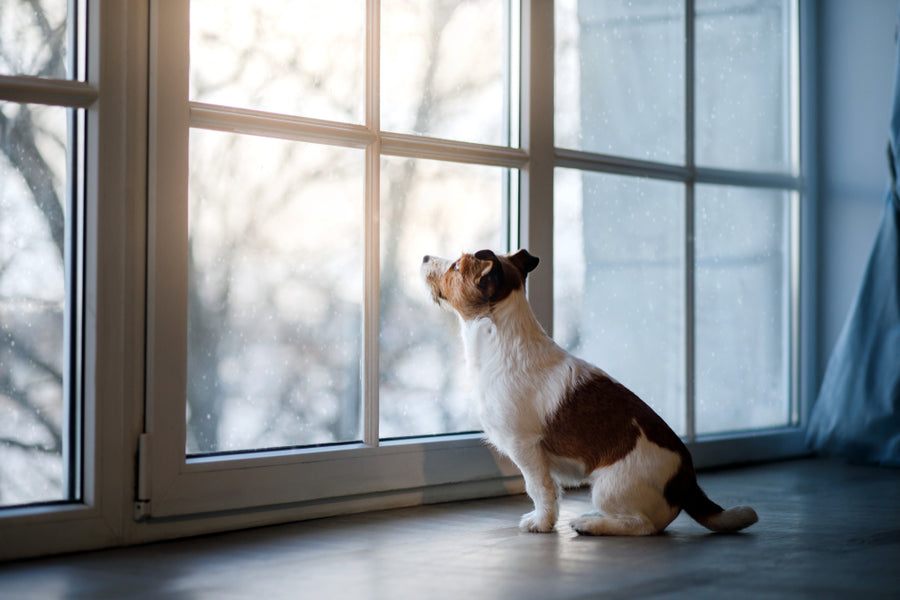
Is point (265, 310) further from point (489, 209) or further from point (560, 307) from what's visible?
point (560, 307)

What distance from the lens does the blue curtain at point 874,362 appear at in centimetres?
376

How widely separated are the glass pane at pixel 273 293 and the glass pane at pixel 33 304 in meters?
0.32

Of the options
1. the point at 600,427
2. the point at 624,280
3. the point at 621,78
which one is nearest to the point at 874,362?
the point at 624,280

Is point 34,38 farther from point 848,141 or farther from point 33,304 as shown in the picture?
point 848,141

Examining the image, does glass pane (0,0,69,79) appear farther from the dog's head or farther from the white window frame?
the dog's head

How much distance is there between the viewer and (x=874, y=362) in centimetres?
383

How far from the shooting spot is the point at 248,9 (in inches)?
99.5

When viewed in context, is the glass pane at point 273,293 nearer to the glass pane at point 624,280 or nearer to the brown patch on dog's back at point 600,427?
the brown patch on dog's back at point 600,427

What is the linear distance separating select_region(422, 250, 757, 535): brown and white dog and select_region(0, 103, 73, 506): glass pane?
87 cm

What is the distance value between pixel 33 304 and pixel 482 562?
111 centimetres

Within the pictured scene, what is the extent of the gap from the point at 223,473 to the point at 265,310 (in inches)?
16.8

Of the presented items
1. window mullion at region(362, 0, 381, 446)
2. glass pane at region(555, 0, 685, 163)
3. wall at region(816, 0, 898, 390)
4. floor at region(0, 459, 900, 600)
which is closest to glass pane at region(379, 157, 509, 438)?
window mullion at region(362, 0, 381, 446)

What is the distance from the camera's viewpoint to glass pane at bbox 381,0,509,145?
2.86 metres

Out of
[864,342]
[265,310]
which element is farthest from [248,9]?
[864,342]
